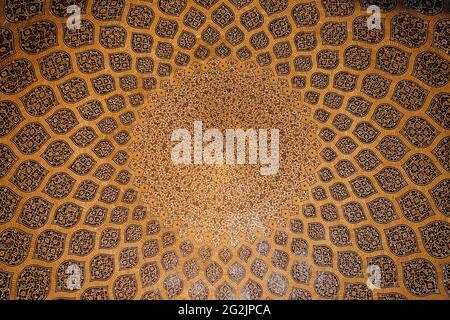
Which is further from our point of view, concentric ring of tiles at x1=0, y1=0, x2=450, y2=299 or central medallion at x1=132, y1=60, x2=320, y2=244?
central medallion at x1=132, y1=60, x2=320, y2=244

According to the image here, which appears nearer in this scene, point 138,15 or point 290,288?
point 138,15

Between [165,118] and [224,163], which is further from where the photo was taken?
[224,163]

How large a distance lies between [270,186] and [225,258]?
151cm

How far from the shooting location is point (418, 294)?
8.84 metres

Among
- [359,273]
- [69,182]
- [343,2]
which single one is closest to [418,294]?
[359,273]

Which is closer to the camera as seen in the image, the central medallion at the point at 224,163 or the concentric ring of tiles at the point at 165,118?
the concentric ring of tiles at the point at 165,118

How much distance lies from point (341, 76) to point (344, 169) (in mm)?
1563

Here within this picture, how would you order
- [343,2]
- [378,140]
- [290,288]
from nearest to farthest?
[343,2] → [378,140] → [290,288]

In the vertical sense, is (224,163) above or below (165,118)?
below

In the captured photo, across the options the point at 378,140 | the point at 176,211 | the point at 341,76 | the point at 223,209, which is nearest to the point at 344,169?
the point at 378,140

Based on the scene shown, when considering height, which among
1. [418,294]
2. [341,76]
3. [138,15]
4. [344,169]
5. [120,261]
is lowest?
[418,294]

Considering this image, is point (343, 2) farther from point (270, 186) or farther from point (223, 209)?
point (223, 209)

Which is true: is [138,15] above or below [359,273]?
above

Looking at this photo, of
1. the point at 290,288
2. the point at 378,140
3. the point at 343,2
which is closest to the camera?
the point at 343,2
